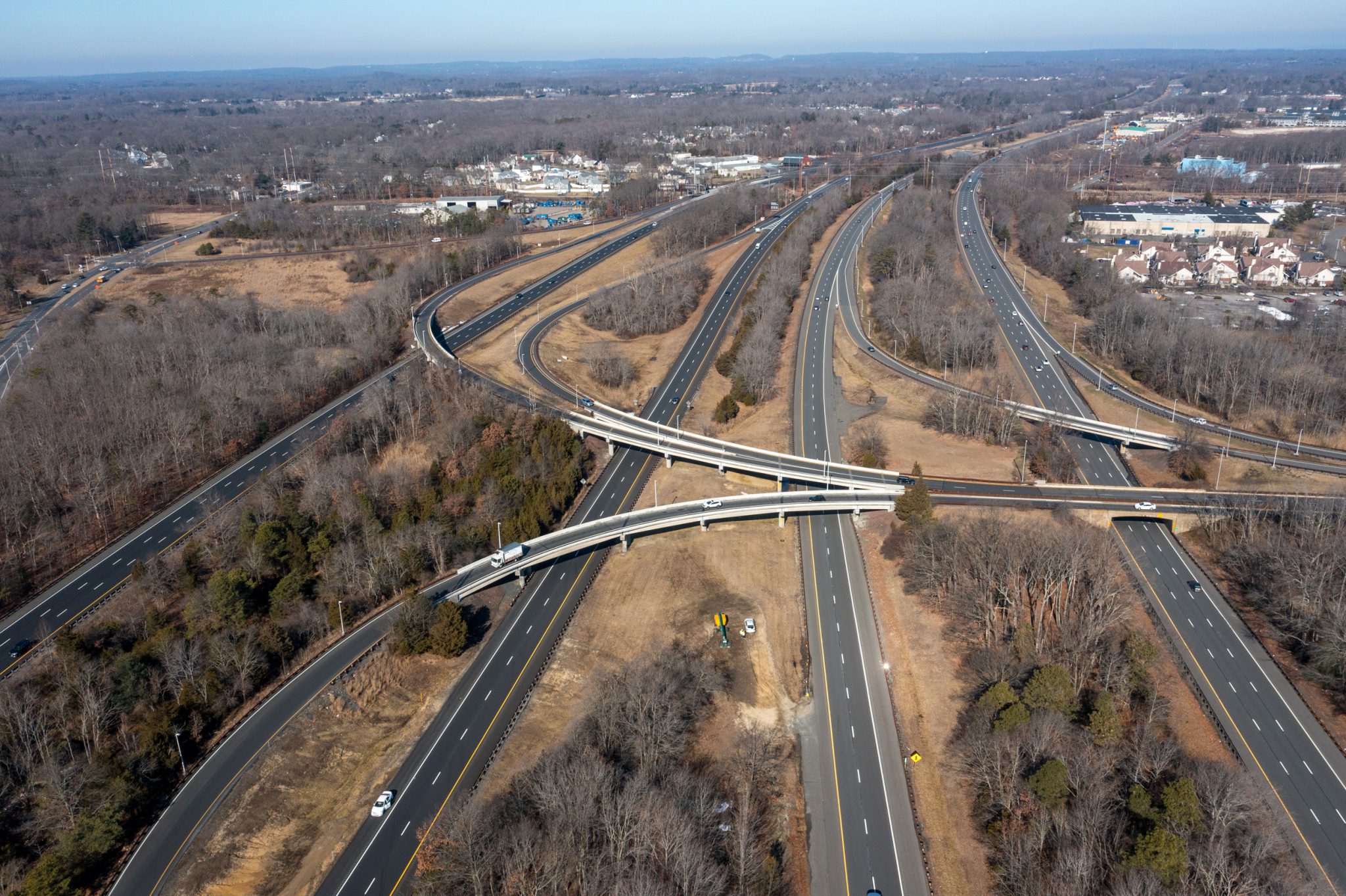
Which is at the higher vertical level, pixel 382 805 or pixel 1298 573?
pixel 1298 573

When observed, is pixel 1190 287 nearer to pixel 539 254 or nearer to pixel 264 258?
pixel 539 254

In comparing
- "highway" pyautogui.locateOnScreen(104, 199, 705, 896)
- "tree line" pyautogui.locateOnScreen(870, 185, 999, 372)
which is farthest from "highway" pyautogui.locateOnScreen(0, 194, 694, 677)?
"tree line" pyautogui.locateOnScreen(870, 185, 999, 372)

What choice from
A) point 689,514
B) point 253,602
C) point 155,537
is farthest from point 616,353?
point 253,602

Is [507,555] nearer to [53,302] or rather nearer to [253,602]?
[253,602]

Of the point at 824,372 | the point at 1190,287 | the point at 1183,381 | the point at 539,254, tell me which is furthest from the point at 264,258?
the point at 1190,287

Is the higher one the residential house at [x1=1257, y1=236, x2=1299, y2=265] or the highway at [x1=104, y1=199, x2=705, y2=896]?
the residential house at [x1=1257, y1=236, x2=1299, y2=265]

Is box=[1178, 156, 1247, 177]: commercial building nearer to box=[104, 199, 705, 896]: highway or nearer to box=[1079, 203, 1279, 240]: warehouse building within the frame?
box=[1079, 203, 1279, 240]: warehouse building
